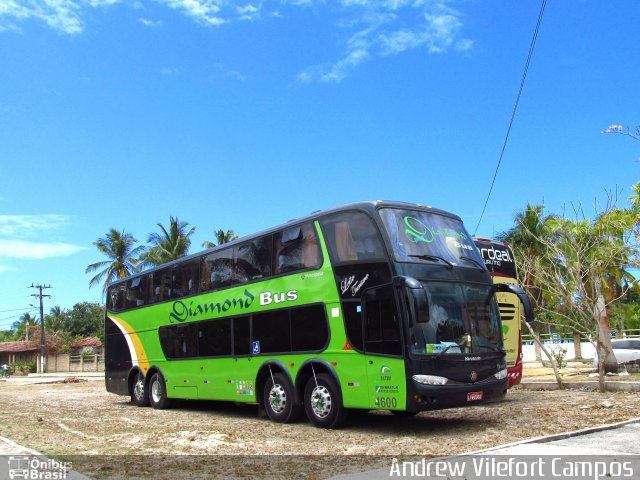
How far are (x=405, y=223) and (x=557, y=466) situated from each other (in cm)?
477

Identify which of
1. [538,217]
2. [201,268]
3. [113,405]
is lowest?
[113,405]

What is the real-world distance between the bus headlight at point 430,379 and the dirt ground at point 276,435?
0.82 m

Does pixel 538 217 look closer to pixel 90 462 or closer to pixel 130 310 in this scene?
pixel 130 310

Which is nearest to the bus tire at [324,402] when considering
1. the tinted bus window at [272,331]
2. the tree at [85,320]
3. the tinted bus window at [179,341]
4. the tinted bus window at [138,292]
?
the tinted bus window at [272,331]

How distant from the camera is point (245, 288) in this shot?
1321 cm

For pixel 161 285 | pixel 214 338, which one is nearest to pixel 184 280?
pixel 161 285

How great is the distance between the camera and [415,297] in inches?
361

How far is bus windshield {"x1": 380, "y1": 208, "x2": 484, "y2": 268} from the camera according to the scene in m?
10.2

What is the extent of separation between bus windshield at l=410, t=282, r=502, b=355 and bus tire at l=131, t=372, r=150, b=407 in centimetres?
1028

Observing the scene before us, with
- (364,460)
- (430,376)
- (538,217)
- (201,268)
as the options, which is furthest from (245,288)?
(538,217)

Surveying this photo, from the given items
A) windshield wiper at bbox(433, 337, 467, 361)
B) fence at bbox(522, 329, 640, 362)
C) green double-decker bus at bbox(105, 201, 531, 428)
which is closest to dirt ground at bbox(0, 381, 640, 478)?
green double-decker bus at bbox(105, 201, 531, 428)

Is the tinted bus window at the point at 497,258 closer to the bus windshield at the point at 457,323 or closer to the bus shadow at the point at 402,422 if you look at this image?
the bus shadow at the point at 402,422

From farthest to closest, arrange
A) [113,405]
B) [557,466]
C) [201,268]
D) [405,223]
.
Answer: [113,405], [201,268], [405,223], [557,466]

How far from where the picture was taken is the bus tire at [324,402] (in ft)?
35.2
